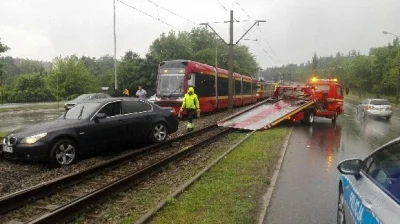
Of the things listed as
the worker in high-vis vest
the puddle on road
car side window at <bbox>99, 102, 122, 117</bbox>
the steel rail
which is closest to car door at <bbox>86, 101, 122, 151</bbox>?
car side window at <bbox>99, 102, 122, 117</bbox>

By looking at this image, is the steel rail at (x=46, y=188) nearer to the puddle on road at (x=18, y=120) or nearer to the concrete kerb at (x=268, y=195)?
the concrete kerb at (x=268, y=195)

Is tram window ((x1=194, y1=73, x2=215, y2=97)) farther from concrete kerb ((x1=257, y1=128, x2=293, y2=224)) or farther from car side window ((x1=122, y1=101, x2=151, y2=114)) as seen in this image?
concrete kerb ((x1=257, y1=128, x2=293, y2=224))

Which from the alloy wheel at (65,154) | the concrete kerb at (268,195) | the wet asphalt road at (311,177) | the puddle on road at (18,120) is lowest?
the wet asphalt road at (311,177)

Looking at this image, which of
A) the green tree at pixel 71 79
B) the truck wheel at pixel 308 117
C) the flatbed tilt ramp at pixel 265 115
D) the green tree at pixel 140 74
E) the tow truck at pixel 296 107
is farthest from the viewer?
the green tree at pixel 71 79

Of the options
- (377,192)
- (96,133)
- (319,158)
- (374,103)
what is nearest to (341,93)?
(374,103)

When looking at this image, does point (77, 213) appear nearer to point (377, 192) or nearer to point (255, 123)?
point (377, 192)

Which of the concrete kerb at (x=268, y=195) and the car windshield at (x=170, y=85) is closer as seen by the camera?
the concrete kerb at (x=268, y=195)

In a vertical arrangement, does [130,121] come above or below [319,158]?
above

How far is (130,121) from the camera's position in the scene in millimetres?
10875

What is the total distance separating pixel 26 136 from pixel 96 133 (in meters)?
1.67

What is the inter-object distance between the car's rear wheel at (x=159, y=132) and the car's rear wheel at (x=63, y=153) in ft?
10.2

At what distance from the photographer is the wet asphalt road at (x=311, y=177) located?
5.87 metres

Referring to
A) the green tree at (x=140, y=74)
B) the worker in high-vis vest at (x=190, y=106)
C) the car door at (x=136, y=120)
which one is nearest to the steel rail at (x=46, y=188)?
the car door at (x=136, y=120)

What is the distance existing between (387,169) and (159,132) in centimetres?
932
